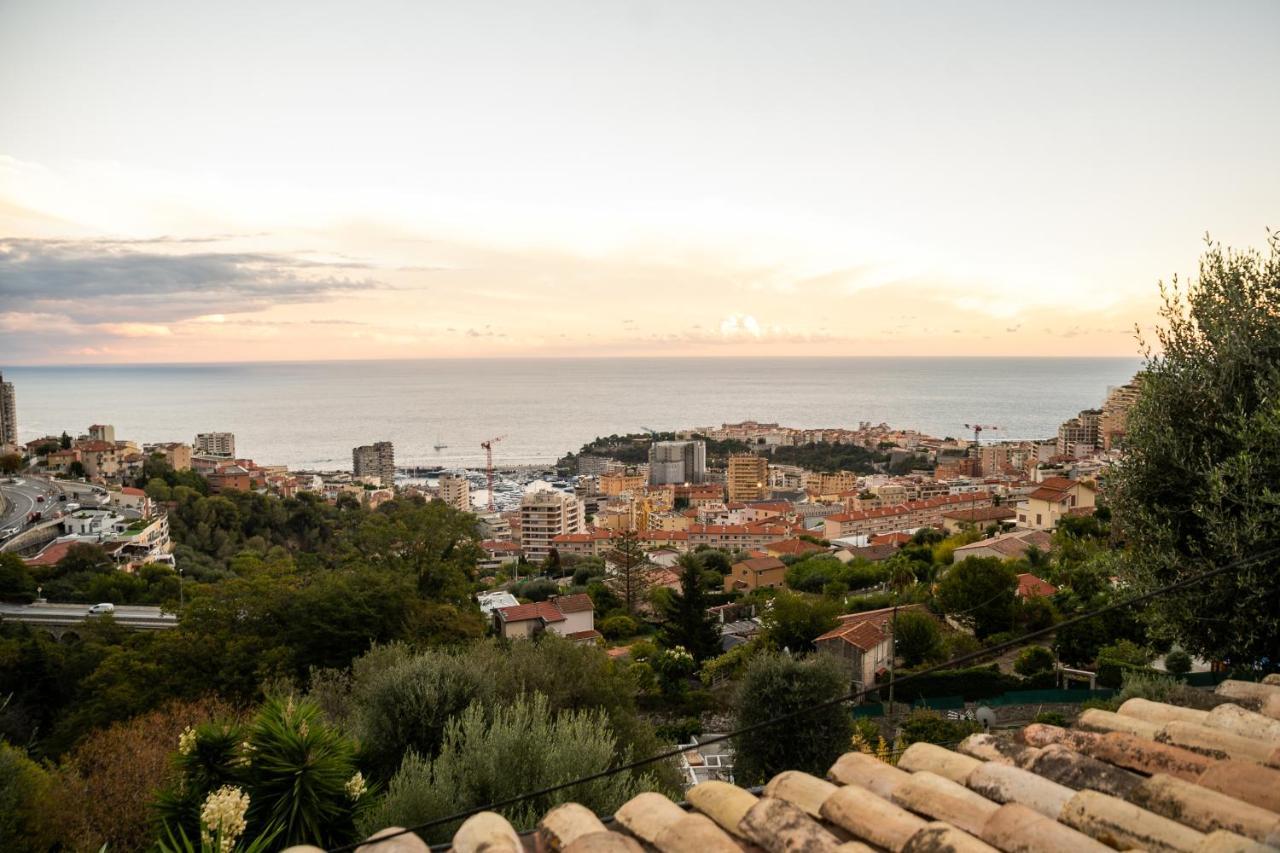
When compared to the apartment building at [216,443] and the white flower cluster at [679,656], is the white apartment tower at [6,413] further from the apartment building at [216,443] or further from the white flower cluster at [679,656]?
the white flower cluster at [679,656]

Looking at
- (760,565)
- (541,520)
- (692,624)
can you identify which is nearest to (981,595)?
(692,624)

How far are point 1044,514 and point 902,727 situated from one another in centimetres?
2402

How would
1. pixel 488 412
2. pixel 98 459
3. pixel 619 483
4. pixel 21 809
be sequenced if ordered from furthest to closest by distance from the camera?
pixel 488 412 < pixel 619 483 < pixel 98 459 < pixel 21 809

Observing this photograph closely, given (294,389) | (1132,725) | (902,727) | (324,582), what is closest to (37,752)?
(324,582)

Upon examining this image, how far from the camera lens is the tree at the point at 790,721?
8344 millimetres

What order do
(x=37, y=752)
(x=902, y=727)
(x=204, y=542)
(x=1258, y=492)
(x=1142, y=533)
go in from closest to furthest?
(x=1258, y=492) → (x=1142, y=533) → (x=902, y=727) → (x=37, y=752) → (x=204, y=542)

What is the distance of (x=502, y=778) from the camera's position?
4324mm

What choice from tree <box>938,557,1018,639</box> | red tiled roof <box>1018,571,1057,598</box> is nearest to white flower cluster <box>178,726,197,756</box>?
tree <box>938,557,1018,639</box>

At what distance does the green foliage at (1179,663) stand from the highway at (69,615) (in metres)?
20.3

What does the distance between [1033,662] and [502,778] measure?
38.5 ft

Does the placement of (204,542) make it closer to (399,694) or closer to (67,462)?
(67,462)

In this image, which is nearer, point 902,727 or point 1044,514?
point 902,727

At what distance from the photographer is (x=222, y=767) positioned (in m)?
3.86

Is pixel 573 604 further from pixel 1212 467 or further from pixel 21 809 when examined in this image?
pixel 1212 467
